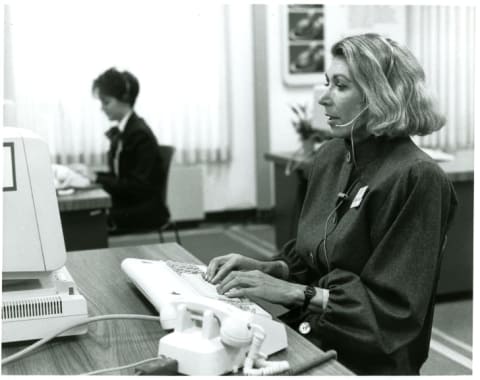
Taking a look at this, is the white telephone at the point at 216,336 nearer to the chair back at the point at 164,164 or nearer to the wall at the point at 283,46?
the chair back at the point at 164,164

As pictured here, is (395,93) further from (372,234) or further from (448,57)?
(448,57)

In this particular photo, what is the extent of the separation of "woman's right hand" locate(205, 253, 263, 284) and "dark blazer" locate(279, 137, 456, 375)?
0.18m

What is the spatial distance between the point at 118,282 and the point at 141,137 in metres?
2.20

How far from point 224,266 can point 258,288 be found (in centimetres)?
14

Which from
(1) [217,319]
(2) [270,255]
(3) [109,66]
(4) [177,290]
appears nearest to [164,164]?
(2) [270,255]

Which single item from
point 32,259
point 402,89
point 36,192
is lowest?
point 32,259

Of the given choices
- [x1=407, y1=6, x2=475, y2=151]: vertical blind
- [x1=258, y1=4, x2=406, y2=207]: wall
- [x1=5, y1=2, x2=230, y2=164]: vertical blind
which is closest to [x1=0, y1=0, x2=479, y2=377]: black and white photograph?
[x1=5, y1=2, x2=230, y2=164]: vertical blind

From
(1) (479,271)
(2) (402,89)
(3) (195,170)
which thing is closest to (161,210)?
(3) (195,170)

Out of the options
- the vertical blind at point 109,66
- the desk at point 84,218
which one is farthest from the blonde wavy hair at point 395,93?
the vertical blind at point 109,66

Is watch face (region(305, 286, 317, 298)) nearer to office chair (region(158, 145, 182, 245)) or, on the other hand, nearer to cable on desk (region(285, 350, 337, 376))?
cable on desk (region(285, 350, 337, 376))

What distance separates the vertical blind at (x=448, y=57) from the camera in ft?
19.1

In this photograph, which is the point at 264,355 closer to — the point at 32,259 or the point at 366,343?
the point at 366,343

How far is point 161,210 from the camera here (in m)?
3.75

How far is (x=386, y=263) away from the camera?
1392 millimetres
